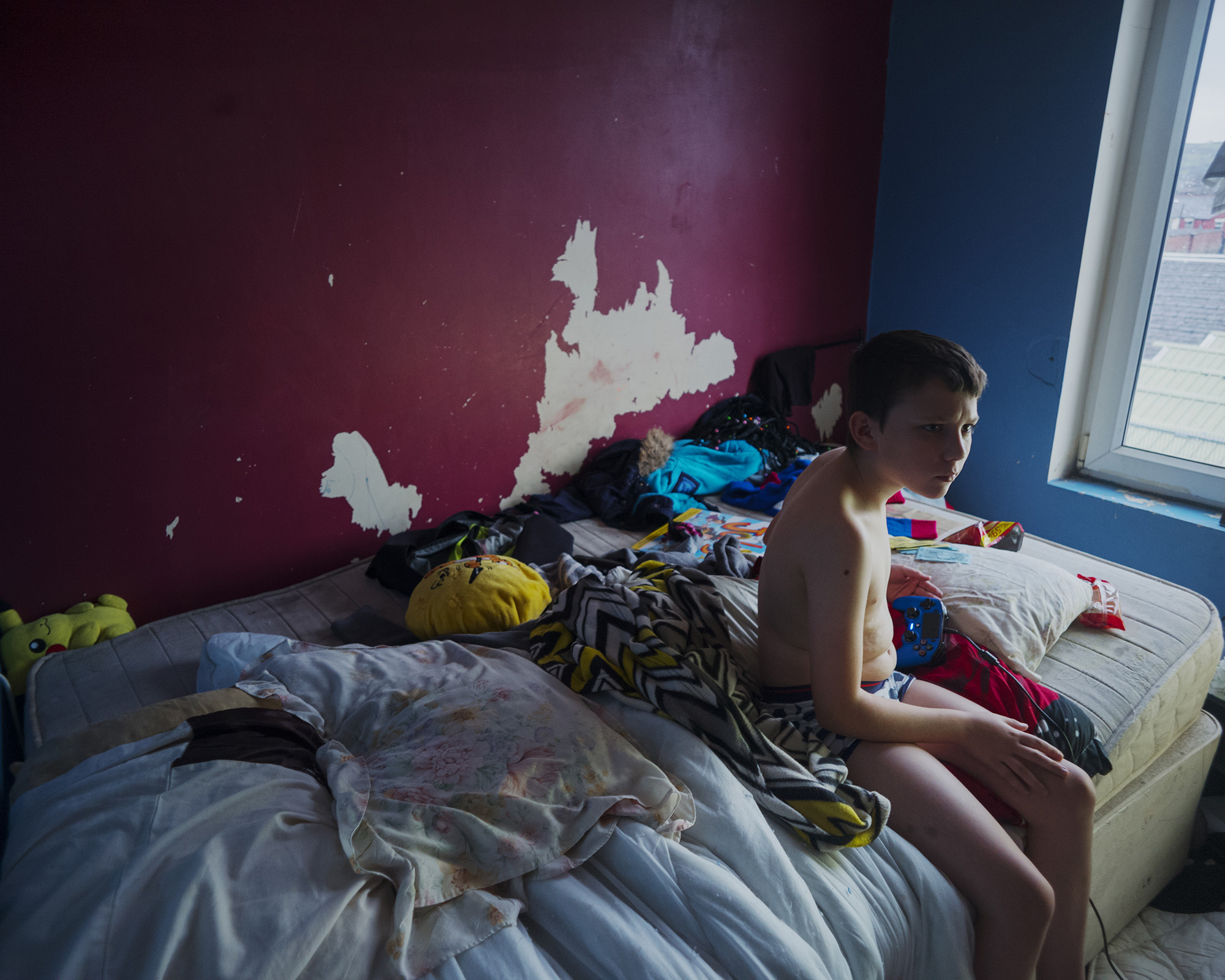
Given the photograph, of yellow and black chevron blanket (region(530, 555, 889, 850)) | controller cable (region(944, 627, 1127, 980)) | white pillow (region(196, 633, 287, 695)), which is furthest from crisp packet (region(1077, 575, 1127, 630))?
white pillow (region(196, 633, 287, 695))

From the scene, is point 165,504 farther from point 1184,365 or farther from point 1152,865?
point 1184,365

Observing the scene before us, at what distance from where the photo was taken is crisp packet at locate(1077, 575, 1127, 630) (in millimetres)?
1729

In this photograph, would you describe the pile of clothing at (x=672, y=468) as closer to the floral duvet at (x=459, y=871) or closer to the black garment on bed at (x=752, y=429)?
the black garment on bed at (x=752, y=429)

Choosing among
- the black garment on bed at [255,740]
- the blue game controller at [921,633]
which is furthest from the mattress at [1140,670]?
the black garment on bed at [255,740]

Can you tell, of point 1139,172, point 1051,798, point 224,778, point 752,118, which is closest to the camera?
point 224,778

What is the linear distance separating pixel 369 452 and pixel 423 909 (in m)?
1.56

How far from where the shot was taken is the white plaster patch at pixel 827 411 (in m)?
3.36

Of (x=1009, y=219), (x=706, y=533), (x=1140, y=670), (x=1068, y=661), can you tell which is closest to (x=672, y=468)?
(x=706, y=533)

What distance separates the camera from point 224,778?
3.49ft

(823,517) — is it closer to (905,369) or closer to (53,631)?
(905,369)

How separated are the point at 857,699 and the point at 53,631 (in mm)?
1823

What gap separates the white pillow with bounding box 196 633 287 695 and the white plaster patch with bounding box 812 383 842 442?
249 cm

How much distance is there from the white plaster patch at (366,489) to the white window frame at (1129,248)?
7.74ft

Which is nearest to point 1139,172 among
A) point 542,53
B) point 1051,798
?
point 542,53
